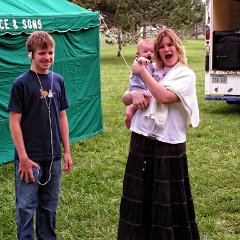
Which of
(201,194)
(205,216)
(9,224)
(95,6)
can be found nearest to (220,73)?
(201,194)

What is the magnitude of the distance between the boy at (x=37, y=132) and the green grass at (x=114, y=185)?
84 cm

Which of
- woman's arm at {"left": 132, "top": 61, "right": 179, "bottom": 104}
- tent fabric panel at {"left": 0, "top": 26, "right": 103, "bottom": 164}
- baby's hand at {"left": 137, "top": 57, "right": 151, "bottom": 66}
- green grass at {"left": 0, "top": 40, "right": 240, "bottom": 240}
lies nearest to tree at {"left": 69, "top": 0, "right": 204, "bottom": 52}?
green grass at {"left": 0, "top": 40, "right": 240, "bottom": 240}

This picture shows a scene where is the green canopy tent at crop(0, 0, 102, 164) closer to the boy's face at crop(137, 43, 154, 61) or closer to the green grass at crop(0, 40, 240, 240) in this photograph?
the green grass at crop(0, 40, 240, 240)

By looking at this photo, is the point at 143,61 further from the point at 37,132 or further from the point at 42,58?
the point at 37,132

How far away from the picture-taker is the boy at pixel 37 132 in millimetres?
3885

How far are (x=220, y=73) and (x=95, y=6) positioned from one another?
70.0ft

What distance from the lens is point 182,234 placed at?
13.4ft

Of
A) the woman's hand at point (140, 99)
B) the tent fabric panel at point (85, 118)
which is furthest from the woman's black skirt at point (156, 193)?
the tent fabric panel at point (85, 118)

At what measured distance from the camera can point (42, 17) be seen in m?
7.33

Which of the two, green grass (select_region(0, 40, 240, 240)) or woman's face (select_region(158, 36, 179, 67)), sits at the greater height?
woman's face (select_region(158, 36, 179, 67))

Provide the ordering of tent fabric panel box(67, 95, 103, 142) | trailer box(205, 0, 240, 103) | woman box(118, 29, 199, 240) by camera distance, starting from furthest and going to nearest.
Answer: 1. trailer box(205, 0, 240, 103)
2. tent fabric panel box(67, 95, 103, 142)
3. woman box(118, 29, 199, 240)

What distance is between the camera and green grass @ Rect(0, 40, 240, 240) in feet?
16.4

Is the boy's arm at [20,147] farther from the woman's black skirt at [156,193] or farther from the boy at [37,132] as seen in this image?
the woman's black skirt at [156,193]

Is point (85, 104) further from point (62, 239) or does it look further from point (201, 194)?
point (62, 239)
